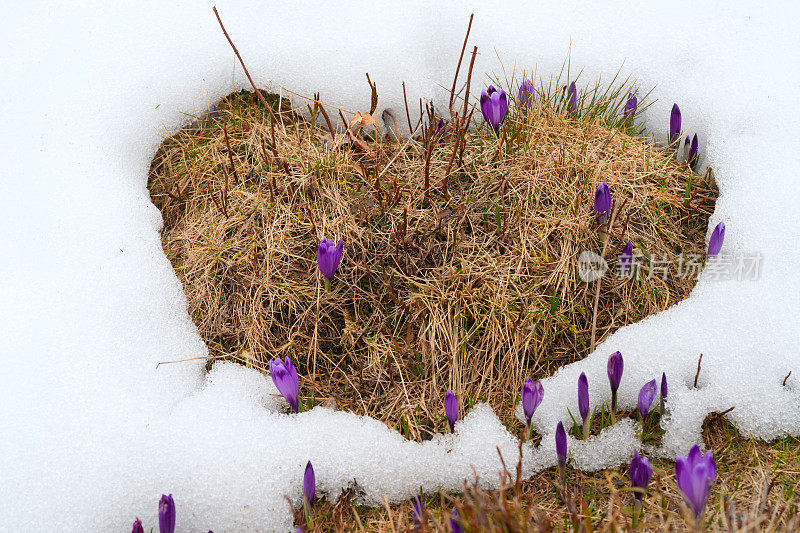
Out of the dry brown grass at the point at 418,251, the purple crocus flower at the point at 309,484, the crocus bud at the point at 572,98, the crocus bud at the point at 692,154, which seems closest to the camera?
the purple crocus flower at the point at 309,484

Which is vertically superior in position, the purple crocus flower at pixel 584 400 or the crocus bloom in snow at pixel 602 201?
the crocus bloom in snow at pixel 602 201

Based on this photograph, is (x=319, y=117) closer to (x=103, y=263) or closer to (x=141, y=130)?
(x=141, y=130)

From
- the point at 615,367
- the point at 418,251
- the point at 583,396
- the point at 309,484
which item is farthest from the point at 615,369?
the point at 309,484

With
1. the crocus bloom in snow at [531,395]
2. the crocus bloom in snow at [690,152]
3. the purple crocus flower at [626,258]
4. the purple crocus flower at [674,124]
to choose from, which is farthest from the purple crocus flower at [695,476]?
the purple crocus flower at [674,124]

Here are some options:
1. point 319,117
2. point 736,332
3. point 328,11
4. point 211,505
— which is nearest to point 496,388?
point 736,332

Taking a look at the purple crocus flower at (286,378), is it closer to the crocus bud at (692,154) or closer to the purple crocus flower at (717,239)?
the purple crocus flower at (717,239)

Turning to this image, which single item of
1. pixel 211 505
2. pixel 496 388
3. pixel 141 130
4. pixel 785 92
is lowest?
pixel 211 505

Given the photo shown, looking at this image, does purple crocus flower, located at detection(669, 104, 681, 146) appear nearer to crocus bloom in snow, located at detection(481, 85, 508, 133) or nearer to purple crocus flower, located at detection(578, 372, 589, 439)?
crocus bloom in snow, located at detection(481, 85, 508, 133)
